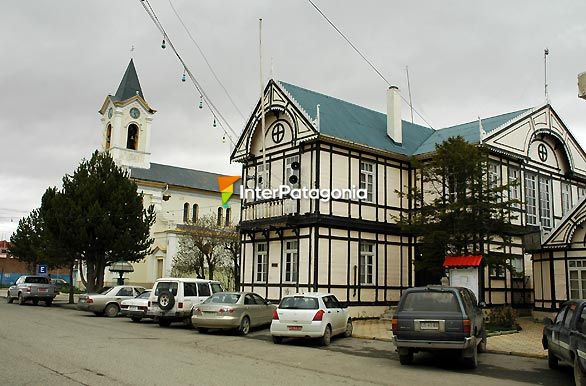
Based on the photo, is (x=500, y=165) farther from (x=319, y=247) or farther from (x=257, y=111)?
(x=257, y=111)

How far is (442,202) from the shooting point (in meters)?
21.2

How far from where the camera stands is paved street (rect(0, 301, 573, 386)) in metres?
9.82

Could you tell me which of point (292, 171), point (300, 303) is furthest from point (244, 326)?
point (292, 171)

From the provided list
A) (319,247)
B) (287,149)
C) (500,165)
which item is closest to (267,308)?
(319,247)

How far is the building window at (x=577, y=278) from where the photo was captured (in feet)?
74.3

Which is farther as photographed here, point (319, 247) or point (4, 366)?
point (319, 247)

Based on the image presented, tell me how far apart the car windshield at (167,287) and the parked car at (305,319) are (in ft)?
19.2

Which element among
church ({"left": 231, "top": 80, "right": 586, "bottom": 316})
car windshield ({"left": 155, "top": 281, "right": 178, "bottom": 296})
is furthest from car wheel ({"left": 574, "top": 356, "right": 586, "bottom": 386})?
car windshield ({"left": 155, "top": 281, "right": 178, "bottom": 296})

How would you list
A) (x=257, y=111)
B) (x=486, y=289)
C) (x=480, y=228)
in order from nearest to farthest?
(x=480, y=228)
(x=486, y=289)
(x=257, y=111)

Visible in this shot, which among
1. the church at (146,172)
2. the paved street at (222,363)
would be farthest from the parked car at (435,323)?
the church at (146,172)

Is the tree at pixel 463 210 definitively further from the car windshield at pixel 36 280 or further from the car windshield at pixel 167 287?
the car windshield at pixel 36 280

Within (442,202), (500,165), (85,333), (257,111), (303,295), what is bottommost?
(85,333)

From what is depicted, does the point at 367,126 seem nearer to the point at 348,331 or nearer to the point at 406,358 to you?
the point at 348,331

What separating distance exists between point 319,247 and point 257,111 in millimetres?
7524
